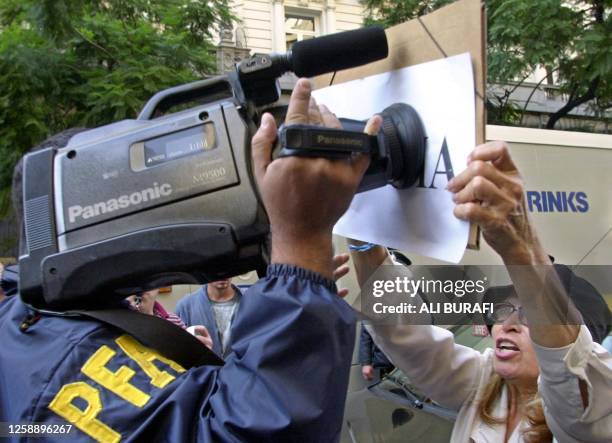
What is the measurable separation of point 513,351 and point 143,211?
1131mm

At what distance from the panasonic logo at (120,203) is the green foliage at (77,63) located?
18.4ft

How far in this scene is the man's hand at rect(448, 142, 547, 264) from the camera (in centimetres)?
97

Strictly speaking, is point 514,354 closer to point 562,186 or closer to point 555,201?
point 555,201

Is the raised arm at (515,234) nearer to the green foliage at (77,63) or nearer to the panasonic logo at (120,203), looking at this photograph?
the panasonic logo at (120,203)

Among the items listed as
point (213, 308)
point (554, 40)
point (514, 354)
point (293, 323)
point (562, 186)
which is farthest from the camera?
point (554, 40)

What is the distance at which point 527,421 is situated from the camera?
5.12 ft

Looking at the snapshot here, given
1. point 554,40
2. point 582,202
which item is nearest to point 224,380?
point 582,202

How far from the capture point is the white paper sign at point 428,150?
1021 millimetres

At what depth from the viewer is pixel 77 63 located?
6855 mm

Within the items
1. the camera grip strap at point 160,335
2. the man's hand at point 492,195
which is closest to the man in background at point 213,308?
the camera grip strap at point 160,335

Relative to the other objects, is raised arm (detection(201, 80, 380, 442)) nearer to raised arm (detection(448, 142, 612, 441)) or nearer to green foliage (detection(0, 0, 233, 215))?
raised arm (detection(448, 142, 612, 441))

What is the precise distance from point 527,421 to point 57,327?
117 centimetres

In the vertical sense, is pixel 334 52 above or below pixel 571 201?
above

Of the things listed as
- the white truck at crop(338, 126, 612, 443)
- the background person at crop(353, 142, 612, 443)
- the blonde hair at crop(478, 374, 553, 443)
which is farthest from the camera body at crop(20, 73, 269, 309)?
the white truck at crop(338, 126, 612, 443)
